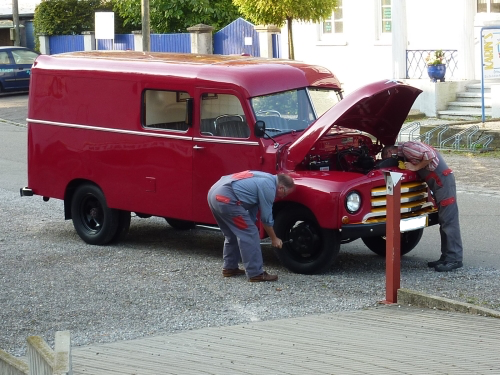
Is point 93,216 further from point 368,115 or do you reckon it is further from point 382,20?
point 382,20

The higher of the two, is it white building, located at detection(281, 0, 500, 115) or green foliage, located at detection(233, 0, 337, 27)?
green foliage, located at detection(233, 0, 337, 27)

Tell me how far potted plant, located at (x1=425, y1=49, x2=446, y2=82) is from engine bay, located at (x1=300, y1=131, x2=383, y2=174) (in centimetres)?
1235

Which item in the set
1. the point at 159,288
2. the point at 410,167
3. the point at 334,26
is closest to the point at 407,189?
the point at 410,167

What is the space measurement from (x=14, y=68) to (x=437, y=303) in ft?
88.8

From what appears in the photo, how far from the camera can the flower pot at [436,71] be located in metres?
22.0

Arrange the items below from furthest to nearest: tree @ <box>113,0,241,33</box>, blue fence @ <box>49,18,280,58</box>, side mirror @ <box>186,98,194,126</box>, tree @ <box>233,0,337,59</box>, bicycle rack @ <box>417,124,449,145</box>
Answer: tree @ <box>113,0,241,33</box>, blue fence @ <box>49,18,280,58</box>, tree @ <box>233,0,337,59</box>, bicycle rack @ <box>417,124,449,145</box>, side mirror @ <box>186,98,194,126</box>

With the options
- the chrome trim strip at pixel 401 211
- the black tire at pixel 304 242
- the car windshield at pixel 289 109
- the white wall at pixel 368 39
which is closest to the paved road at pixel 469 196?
the chrome trim strip at pixel 401 211

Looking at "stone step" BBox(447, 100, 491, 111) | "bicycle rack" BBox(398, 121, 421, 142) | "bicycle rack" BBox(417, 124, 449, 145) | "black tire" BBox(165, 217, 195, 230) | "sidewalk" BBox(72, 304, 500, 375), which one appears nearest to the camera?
"sidewalk" BBox(72, 304, 500, 375)

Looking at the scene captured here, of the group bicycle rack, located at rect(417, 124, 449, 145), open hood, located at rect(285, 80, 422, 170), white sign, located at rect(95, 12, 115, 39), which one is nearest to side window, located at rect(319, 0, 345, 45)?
white sign, located at rect(95, 12, 115, 39)

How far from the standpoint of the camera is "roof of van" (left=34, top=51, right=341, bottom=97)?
1005 centimetres

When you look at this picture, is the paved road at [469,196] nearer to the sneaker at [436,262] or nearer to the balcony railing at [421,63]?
the sneaker at [436,262]

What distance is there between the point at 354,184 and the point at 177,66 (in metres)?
2.61

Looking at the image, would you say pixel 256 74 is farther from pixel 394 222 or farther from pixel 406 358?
pixel 406 358

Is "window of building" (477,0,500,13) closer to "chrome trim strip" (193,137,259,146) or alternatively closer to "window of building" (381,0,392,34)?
"window of building" (381,0,392,34)
